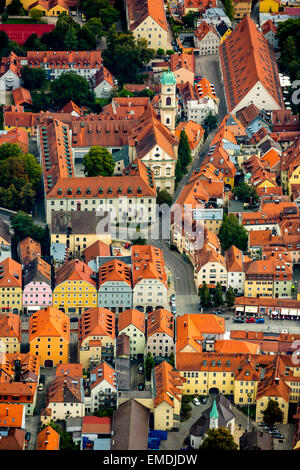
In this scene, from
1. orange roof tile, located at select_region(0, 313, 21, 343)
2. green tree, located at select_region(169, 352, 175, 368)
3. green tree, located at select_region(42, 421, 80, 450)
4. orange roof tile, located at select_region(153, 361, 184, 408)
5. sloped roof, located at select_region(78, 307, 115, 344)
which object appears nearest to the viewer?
green tree, located at select_region(42, 421, 80, 450)

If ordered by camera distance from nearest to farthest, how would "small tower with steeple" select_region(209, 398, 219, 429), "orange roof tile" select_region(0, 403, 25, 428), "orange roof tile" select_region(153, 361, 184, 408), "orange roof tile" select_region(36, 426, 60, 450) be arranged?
"orange roof tile" select_region(36, 426, 60, 450)
"small tower with steeple" select_region(209, 398, 219, 429)
"orange roof tile" select_region(0, 403, 25, 428)
"orange roof tile" select_region(153, 361, 184, 408)

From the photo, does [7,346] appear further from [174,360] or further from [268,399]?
[268,399]

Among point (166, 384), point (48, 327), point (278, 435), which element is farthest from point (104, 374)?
point (278, 435)

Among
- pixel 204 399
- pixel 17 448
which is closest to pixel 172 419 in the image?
pixel 204 399

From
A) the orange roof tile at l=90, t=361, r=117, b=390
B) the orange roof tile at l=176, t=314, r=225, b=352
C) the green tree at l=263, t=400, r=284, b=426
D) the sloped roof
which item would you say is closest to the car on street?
the green tree at l=263, t=400, r=284, b=426

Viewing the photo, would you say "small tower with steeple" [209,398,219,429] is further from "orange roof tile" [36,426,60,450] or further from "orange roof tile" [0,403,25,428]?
"orange roof tile" [0,403,25,428]

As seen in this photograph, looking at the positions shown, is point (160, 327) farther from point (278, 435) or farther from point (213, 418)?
point (278, 435)
